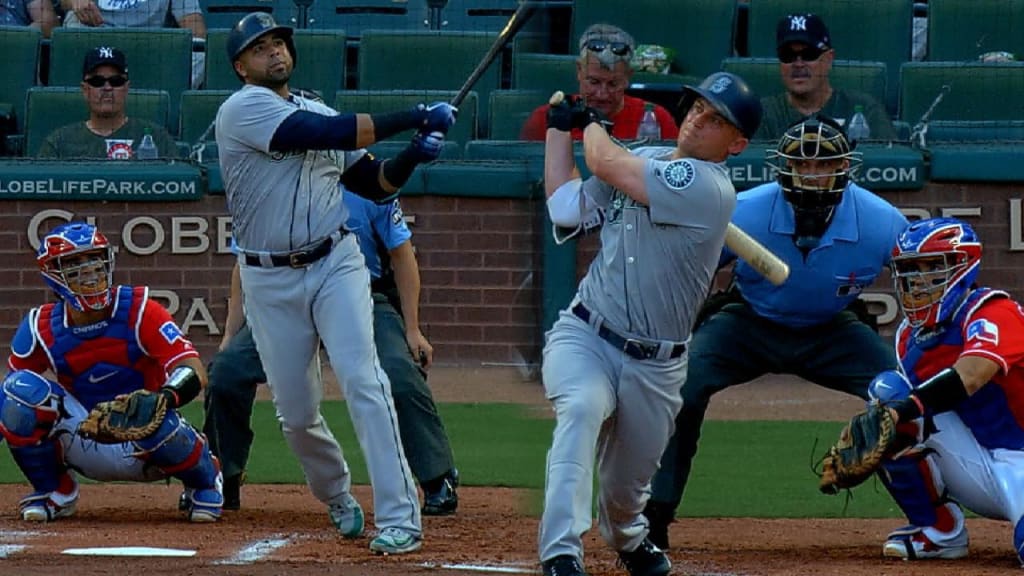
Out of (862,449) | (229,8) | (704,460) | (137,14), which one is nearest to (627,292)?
(862,449)

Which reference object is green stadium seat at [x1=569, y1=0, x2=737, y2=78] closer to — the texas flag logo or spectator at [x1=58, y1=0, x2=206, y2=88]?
spectator at [x1=58, y1=0, x2=206, y2=88]

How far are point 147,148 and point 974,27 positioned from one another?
4.52 m

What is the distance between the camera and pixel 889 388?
488cm

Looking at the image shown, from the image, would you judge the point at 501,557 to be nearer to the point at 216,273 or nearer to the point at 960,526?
the point at 960,526

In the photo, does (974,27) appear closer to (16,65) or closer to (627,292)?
(16,65)

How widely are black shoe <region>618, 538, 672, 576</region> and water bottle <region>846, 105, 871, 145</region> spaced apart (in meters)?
4.80

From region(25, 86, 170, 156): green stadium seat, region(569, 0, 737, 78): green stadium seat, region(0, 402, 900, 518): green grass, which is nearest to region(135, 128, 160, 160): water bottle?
region(25, 86, 170, 156): green stadium seat

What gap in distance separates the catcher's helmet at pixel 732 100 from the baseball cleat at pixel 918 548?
1.35 meters

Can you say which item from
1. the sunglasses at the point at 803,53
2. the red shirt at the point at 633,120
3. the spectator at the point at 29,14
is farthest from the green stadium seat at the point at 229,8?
the sunglasses at the point at 803,53

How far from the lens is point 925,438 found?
4875 mm

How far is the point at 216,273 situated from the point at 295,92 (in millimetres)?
4056

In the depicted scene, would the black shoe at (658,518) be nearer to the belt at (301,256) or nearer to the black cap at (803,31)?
the belt at (301,256)

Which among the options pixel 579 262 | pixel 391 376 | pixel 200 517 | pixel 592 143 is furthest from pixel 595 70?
pixel 592 143

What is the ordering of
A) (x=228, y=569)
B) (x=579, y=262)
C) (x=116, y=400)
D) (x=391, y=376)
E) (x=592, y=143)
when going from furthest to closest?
(x=579, y=262) < (x=391, y=376) < (x=116, y=400) < (x=228, y=569) < (x=592, y=143)
